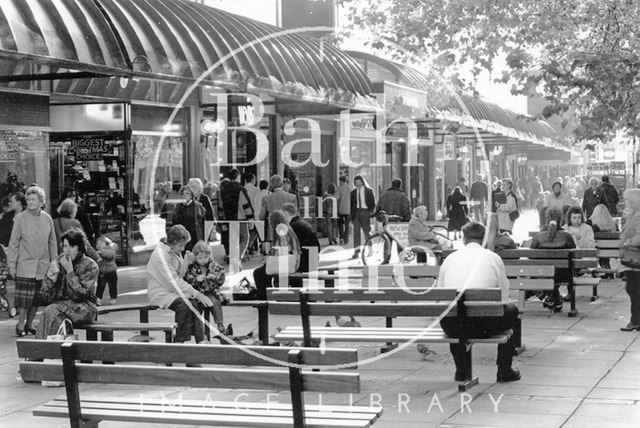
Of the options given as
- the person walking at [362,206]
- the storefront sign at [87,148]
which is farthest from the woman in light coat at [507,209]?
the storefront sign at [87,148]

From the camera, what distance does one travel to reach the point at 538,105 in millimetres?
96375

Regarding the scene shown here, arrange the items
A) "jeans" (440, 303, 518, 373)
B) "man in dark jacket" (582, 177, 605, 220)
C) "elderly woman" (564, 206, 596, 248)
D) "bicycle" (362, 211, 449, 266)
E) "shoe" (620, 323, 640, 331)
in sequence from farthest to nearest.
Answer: "man in dark jacket" (582, 177, 605, 220) → "bicycle" (362, 211, 449, 266) → "elderly woman" (564, 206, 596, 248) → "shoe" (620, 323, 640, 331) → "jeans" (440, 303, 518, 373)

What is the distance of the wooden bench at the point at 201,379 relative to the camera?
5.73m

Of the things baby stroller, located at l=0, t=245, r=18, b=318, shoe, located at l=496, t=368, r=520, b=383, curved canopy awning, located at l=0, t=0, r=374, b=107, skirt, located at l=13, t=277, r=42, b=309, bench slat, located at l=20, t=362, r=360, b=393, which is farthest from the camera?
baby stroller, located at l=0, t=245, r=18, b=318

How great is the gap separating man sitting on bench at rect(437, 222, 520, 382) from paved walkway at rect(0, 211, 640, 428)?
23 cm

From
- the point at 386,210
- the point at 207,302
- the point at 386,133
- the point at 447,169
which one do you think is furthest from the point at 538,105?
the point at 207,302

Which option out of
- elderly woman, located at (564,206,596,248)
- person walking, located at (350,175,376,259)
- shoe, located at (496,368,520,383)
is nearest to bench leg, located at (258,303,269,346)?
shoe, located at (496,368,520,383)

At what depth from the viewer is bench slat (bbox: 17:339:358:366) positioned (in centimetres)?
575

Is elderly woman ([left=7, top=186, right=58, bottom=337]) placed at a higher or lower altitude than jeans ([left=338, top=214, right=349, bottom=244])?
higher

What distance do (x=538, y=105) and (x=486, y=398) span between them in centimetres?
9046

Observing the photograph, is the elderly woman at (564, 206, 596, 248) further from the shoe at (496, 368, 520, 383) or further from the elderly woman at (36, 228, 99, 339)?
the elderly woman at (36, 228, 99, 339)

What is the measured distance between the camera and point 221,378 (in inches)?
227

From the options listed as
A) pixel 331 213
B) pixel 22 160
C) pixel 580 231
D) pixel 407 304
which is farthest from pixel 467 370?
pixel 331 213

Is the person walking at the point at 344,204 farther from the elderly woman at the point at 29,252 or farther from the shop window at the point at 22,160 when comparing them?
the elderly woman at the point at 29,252
